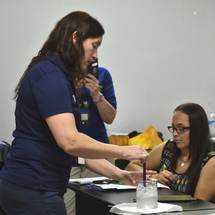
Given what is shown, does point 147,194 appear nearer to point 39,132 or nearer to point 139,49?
point 39,132

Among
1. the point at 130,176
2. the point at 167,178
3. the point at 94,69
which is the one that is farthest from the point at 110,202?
the point at 94,69

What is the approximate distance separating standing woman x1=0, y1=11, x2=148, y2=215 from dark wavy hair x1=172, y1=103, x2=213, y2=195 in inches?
44.8

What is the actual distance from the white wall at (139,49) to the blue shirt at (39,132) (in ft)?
8.32

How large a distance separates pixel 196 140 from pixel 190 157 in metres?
Result: 0.11

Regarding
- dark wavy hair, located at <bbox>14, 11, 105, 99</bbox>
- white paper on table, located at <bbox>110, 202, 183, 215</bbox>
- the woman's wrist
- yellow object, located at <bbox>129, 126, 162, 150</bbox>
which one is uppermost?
dark wavy hair, located at <bbox>14, 11, 105, 99</bbox>

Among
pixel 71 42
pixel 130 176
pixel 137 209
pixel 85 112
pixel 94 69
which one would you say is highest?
pixel 71 42

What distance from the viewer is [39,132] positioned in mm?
1563

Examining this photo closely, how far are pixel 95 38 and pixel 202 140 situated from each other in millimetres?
1335

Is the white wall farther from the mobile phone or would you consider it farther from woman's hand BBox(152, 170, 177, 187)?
woman's hand BBox(152, 170, 177, 187)

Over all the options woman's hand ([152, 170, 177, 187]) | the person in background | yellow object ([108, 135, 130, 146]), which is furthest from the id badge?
yellow object ([108, 135, 130, 146])

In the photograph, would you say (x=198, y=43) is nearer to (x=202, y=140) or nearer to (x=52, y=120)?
(x=202, y=140)

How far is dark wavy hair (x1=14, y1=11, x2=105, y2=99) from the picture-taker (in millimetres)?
1657

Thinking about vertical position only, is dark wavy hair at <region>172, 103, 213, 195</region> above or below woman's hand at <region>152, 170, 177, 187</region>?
above

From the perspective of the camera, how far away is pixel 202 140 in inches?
110
